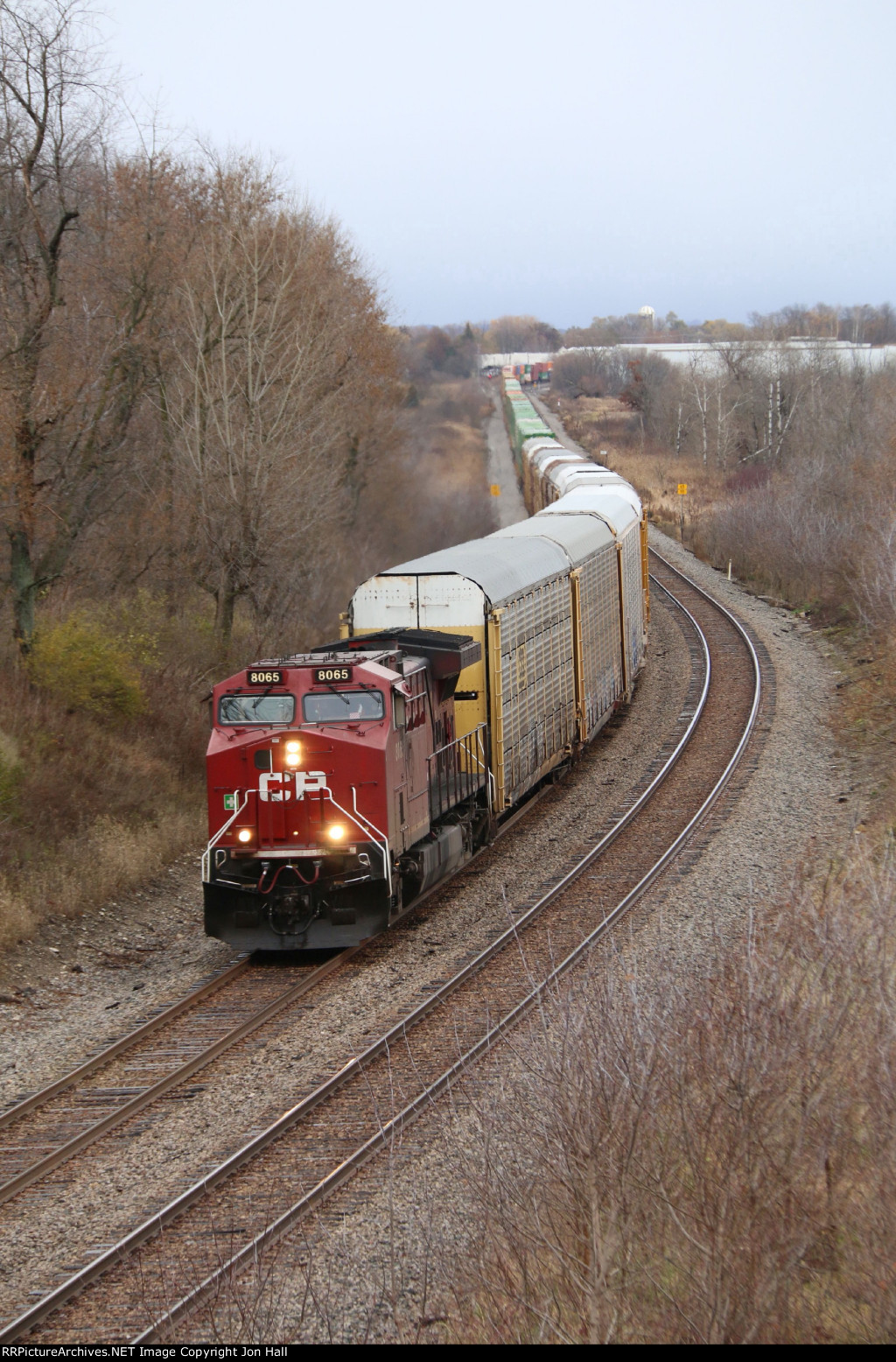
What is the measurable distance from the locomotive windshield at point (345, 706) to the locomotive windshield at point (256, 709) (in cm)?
16

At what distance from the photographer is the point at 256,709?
39.2 ft

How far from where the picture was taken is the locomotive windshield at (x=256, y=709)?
11914 millimetres

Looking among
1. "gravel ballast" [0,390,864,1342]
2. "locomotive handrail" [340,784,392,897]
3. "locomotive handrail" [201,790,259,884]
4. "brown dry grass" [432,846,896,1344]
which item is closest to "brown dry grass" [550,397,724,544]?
"gravel ballast" [0,390,864,1342]

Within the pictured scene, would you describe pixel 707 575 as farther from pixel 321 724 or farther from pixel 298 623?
pixel 321 724

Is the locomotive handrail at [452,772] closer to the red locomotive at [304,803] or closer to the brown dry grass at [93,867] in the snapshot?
the red locomotive at [304,803]

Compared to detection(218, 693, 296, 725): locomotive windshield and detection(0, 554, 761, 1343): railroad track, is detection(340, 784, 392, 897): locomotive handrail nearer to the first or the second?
detection(218, 693, 296, 725): locomotive windshield

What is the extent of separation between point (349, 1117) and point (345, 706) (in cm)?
431

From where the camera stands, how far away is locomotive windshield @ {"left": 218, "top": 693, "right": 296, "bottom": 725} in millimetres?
11914

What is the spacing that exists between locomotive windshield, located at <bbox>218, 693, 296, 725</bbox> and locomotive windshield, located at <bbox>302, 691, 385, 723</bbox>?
0.16 m

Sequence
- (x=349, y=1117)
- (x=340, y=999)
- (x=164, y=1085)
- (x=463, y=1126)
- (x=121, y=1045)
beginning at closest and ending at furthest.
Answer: (x=463, y=1126) → (x=349, y=1117) → (x=164, y=1085) → (x=121, y=1045) → (x=340, y=999)

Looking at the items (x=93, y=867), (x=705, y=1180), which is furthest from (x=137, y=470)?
(x=705, y=1180)

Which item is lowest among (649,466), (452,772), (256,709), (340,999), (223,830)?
(340,999)

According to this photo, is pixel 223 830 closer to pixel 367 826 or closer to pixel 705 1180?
pixel 367 826

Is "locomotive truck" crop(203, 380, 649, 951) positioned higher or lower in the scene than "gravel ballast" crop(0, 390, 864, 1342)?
higher
